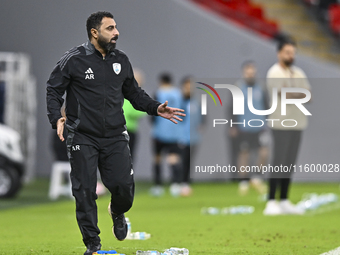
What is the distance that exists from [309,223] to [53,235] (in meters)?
3.18

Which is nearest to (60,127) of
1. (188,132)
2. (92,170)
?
(92,170)

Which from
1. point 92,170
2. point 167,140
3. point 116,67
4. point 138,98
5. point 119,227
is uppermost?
point 116,67

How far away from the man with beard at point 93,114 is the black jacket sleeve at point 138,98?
0.48 ft

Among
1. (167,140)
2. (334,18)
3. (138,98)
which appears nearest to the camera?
(138,98)

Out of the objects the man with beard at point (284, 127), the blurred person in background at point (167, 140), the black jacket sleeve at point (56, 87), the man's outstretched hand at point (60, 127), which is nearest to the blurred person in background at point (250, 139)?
the blurred person in background at point (167, 140)

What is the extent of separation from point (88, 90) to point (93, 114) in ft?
0.64

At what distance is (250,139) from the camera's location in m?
13.9

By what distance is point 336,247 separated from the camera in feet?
21.6

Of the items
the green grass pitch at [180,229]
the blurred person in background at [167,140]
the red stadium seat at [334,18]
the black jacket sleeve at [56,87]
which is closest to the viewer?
the black jacket sleeve at [56,87]

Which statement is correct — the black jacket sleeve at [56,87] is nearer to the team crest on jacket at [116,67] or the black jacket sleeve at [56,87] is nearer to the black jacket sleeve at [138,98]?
the team crest on jacket at [116,67]

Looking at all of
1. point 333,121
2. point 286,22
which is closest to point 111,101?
point 333,121

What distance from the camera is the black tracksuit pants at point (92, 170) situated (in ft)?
18.2

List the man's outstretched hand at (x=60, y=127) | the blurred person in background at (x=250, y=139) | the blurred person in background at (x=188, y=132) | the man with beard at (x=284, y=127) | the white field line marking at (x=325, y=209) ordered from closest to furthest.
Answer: the man's outstretched hand at (x=60, y=127), the man with beard at (x=284, y=127), the white field line marking at (x=325, y=209), the blurred person in background at (x=250, y=139), the blurred person in background at (x=188, y=132)

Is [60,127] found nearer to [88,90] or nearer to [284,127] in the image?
[88,90]
